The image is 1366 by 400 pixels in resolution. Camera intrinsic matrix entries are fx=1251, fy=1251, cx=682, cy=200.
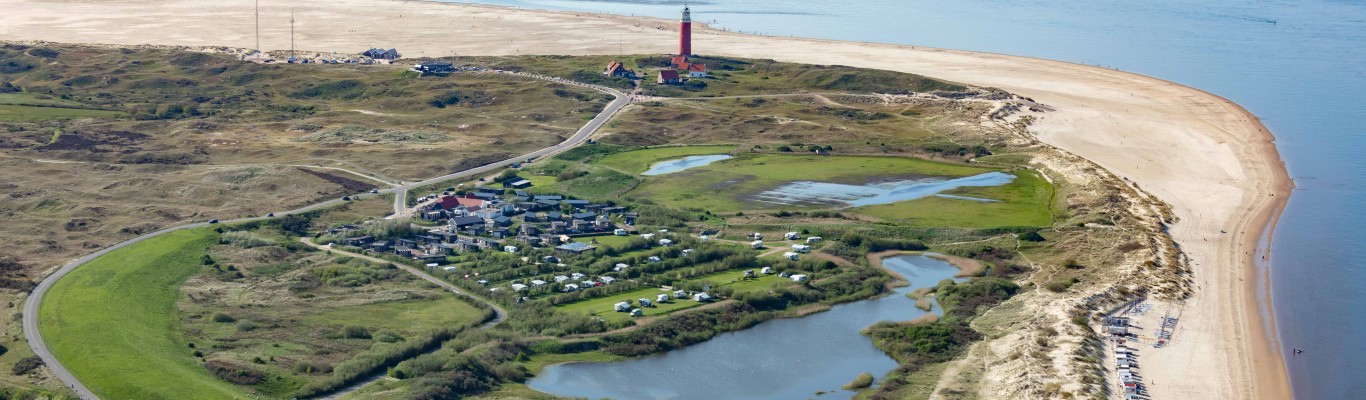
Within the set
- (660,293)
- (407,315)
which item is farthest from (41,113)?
(660,293)

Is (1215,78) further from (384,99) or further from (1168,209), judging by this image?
(384,99)

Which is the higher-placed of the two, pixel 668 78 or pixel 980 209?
pixel 668 78

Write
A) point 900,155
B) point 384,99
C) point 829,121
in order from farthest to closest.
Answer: point 384,99 → point 829,121 → point 900,155

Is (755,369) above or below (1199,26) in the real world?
below

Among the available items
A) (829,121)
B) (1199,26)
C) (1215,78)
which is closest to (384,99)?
(829,121)

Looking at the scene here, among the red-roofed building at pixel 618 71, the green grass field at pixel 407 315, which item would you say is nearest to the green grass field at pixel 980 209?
the green grass field at pixel 407 315

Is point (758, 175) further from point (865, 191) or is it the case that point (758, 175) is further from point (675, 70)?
point (675, 70)

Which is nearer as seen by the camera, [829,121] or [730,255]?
[730,255]

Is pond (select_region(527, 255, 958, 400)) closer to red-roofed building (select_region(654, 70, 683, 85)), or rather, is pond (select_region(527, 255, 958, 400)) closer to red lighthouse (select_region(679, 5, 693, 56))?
red-roofed building (select_region(654, 70, 683, 85))
